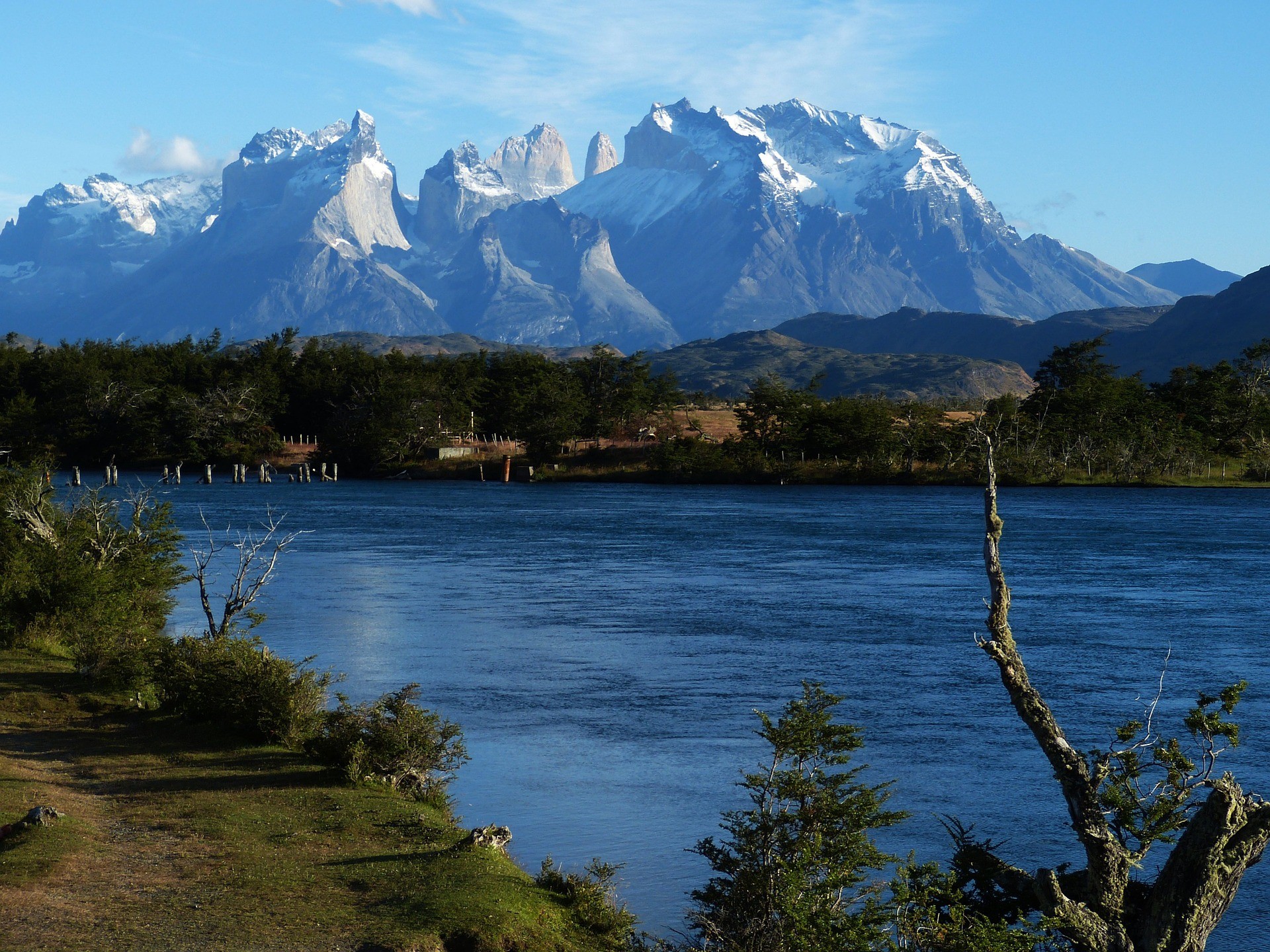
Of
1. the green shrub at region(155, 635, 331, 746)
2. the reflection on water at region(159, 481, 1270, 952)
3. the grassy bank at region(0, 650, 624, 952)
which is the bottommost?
the reflection on water at region(159, 481, 1270, 952)

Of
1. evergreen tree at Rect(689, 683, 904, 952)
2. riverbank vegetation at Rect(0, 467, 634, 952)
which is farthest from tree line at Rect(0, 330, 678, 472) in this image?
evergreen tree at Rect(689, 683, 904, 952)

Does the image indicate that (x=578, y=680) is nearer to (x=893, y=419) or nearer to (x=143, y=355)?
(x=893, y=419)

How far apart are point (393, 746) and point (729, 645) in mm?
16890

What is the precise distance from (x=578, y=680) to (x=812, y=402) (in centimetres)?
8767

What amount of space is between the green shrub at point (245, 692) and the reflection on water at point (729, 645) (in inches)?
118

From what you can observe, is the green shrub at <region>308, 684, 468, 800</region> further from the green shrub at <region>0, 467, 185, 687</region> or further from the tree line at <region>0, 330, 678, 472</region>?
the tree line at <region>0, 330, 678, 472</region>

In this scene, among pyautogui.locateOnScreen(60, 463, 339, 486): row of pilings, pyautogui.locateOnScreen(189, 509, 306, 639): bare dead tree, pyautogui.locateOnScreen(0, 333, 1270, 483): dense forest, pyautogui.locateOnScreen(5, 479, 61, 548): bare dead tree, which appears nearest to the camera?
pyautogui.locateOnScreen(189, 509, 306, 639): bare dead tree

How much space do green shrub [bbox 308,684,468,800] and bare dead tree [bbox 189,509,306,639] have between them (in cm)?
415

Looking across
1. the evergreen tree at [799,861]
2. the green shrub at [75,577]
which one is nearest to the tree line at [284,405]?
the green shrub at [75,577]

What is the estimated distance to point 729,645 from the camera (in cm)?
3372

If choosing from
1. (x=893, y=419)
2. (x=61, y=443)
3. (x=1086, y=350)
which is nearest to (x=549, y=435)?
(x=893, y=419)

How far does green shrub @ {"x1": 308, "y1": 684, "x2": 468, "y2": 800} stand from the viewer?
1791 cm

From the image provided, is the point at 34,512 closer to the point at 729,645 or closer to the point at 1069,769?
the point at 729,645

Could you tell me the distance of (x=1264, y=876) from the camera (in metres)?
16.8
